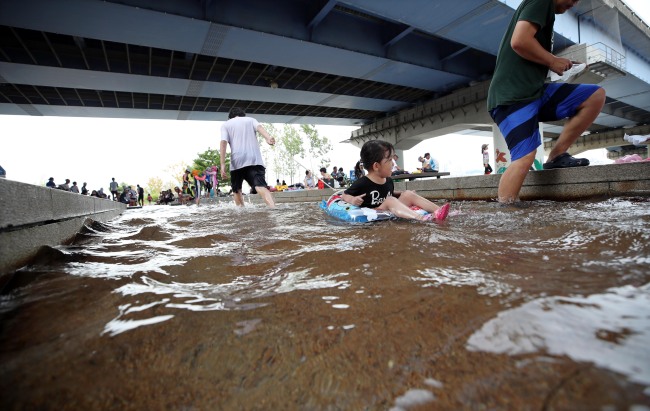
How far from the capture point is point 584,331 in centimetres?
64

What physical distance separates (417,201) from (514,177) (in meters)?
0.98

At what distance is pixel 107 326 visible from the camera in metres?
0.83

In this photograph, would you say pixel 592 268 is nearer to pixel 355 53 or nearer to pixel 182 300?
pixel 182 300

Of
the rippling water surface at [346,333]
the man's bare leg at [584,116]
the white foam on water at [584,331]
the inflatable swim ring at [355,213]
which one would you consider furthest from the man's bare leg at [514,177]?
the white foam on water at [584,331]

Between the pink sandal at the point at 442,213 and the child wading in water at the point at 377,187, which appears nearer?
the pink sandal at the point at 442,213

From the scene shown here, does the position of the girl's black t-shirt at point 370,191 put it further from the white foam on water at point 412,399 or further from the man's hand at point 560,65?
the white foam on water at point 412,399

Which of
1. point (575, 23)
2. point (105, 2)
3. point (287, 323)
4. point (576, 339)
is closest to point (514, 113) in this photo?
point (576, 339)

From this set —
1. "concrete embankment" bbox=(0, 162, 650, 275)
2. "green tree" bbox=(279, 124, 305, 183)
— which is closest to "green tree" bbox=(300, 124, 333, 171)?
"green tree" bbox=(279, 124, 305, 183)

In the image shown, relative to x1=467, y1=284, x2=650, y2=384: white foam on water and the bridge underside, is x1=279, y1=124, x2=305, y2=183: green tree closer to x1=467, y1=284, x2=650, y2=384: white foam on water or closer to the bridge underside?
the bridge underside

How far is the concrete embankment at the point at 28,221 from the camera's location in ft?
4.16

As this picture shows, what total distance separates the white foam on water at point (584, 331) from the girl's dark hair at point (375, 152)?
2542 millimetres

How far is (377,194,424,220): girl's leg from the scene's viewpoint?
9.58 feet

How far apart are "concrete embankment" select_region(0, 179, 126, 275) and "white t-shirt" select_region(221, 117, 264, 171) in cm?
338

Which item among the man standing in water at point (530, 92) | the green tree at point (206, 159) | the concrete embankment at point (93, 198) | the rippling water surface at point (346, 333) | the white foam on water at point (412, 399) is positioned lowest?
the white foam on water at point (412, 399)
